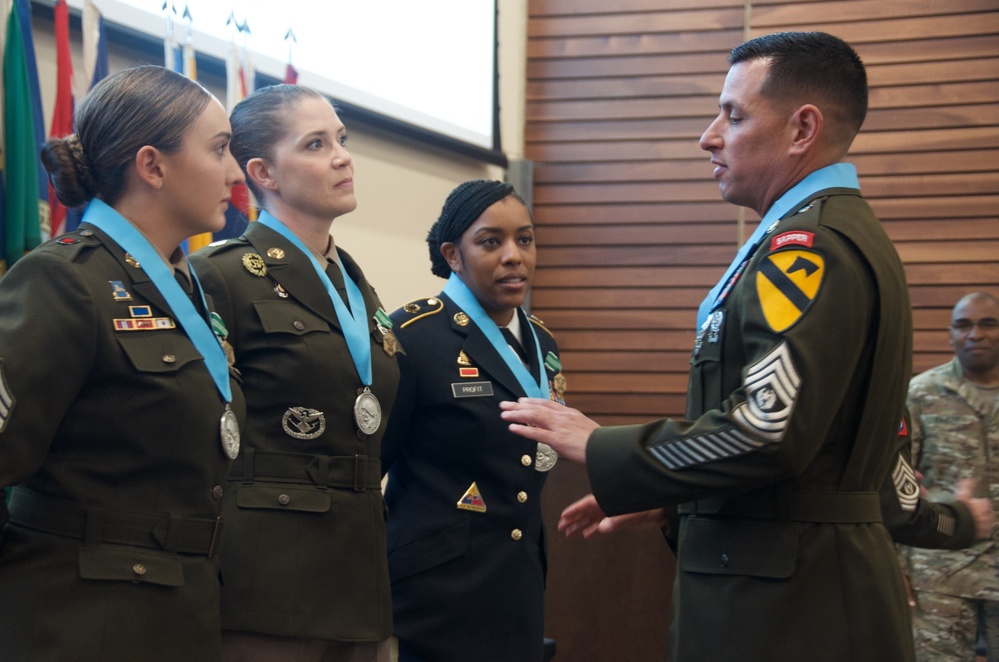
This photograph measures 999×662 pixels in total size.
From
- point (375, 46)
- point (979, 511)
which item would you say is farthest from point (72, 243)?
point (375, 46)

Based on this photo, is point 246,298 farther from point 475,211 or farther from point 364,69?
point 364,69

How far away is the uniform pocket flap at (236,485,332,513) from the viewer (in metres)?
1.98

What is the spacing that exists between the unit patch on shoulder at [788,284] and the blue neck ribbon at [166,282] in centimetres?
94

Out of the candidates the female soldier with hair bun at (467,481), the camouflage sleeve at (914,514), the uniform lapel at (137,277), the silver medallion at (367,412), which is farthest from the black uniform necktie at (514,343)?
the uniform lapel at (137,277)

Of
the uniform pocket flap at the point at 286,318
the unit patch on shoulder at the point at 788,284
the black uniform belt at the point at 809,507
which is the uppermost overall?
the unit patch on shoulder at the point at 788,284

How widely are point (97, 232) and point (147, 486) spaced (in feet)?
1.45

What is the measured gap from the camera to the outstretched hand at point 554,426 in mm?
1836

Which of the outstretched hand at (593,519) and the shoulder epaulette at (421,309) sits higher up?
the shoulder epaulette at (421,309)

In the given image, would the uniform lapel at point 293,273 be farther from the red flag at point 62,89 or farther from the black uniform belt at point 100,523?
the red flag at point 62,89

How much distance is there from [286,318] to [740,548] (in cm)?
100

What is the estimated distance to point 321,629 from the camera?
6.59ft

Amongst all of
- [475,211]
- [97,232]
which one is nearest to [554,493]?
[475,211]

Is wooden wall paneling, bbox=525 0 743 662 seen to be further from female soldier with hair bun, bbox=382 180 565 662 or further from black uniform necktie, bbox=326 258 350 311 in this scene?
black uniform necktie, bbox=326 258 350 311

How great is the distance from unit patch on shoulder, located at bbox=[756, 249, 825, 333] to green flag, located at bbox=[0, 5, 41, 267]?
6.83ft
